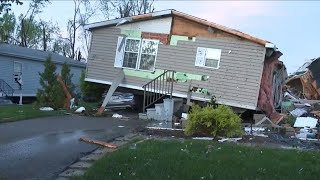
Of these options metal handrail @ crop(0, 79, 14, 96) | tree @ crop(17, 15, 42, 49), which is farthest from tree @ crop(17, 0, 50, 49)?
metal handrail @ crop(0, 79, 14, 96)

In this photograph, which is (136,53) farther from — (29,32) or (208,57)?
(29,32)

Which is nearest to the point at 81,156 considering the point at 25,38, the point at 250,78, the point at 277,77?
the point at 250,78

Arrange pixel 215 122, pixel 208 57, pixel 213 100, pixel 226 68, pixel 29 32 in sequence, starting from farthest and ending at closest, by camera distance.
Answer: pixel 29 32 < pixel 208 57 < pixel 226 68 < pixel 213 100 < pixel 215 122

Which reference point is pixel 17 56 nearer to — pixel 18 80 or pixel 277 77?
pixel 18 80

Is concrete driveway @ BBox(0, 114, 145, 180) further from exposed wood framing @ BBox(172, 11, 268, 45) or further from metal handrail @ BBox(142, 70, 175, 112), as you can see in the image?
exposed wood framing @ BBox(172, 11, 268, 45)

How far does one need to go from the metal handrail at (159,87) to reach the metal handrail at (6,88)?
13.5 meters

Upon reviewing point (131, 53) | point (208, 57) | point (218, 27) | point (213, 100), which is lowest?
point (213, 100)

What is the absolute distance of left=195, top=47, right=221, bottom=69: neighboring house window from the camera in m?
18.2

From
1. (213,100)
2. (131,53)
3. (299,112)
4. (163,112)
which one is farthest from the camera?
(131,53)

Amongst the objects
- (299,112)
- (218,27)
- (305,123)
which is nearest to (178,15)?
(218,27)

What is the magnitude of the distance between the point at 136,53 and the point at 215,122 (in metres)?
9.60

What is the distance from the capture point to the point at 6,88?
2950 centimetres

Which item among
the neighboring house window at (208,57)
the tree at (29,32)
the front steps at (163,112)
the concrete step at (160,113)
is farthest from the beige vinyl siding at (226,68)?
the tree at (29,32)

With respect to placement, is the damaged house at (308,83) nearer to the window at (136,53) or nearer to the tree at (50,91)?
the window at (136,53)
